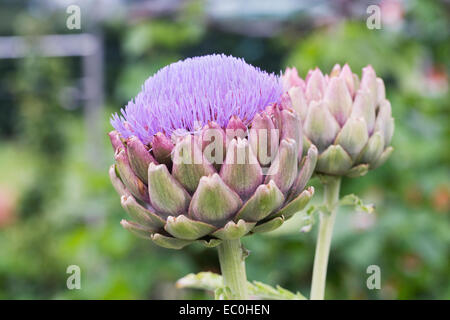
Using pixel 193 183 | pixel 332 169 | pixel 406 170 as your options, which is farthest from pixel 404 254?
pixel 193 183

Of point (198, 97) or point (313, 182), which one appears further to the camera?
point (313, 182)

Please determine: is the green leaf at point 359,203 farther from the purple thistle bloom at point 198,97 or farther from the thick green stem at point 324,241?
the purple thistle bloom at point 198,97

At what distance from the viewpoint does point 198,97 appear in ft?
1.91

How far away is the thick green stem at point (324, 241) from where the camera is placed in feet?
2.33

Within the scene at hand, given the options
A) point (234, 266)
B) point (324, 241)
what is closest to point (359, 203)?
point (324, 241)

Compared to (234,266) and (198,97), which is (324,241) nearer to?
(234,266)

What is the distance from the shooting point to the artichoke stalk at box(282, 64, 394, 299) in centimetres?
70

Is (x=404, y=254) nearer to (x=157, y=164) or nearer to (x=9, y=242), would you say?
(x=157, y=164)

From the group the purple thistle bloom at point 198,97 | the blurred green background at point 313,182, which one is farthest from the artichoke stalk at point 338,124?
the blurred green background at point 313,182

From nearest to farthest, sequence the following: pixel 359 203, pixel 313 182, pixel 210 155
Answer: pixel 210 155 → pixel 359 203 → pixel 313 182

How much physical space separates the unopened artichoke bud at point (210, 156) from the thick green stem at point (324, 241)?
5.8 inches

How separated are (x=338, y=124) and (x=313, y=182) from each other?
97 cm

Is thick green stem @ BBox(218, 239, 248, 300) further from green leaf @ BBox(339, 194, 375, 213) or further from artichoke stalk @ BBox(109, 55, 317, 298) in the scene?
green leaf @ BBox(339, 194, 375, 213)

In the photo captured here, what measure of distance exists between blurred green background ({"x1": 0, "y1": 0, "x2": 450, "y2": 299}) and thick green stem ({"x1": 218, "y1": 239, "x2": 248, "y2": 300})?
731 millimetres
